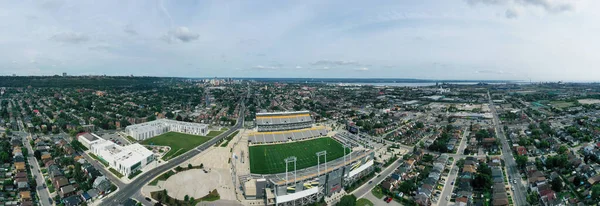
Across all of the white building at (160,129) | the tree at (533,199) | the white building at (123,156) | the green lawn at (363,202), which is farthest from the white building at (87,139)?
the tree at (533,199)

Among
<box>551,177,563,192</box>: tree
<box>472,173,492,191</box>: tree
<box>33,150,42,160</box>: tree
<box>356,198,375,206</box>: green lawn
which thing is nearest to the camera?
<box>356,198,375,206</box>: green lawn

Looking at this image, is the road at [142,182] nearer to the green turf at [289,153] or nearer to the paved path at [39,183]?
the paved path at [39,183]

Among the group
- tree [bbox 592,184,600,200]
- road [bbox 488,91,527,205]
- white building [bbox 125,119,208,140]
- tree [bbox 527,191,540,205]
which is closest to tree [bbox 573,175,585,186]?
tree [bbox 592,184,600,200]

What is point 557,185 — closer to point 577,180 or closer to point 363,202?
point 577,180

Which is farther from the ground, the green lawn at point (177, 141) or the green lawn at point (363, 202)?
the green lawn at point (177, 141)

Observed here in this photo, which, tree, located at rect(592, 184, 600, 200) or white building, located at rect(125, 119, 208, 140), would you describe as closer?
tree, located at rect(592, 184, 600, 200)

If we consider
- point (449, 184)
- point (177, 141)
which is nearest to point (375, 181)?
point (449, 184)

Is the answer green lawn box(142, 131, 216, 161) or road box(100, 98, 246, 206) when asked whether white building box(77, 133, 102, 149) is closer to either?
green lawn box(142, 131, 216, 161)
